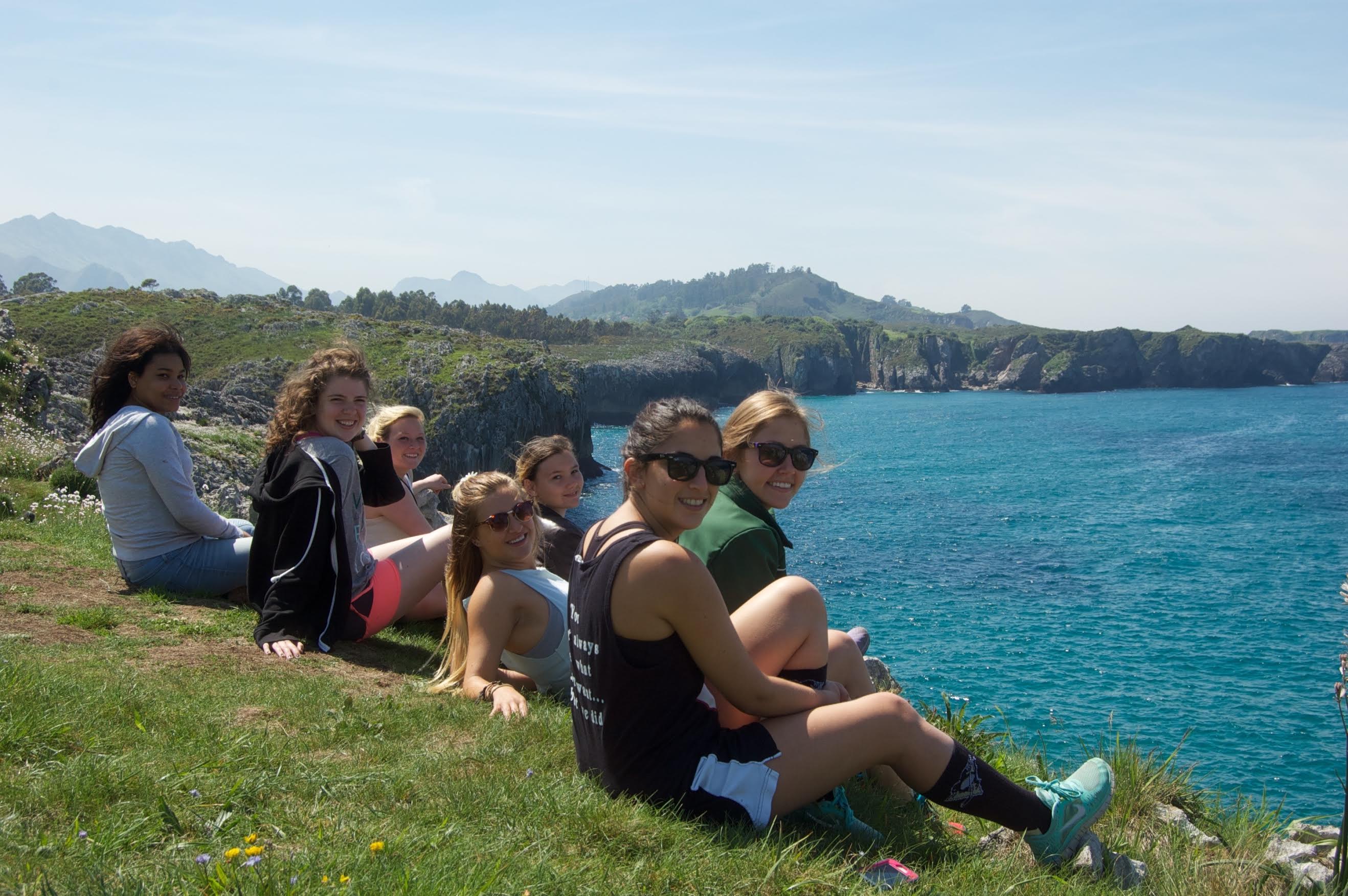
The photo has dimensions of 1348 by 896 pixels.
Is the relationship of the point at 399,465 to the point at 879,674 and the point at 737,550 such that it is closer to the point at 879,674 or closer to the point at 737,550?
the point at 737,550

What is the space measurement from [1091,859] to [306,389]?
5.59m

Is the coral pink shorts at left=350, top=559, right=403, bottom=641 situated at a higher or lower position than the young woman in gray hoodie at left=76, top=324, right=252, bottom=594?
lower

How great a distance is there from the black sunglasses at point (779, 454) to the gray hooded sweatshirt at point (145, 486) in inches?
183

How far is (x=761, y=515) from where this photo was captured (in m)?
5.19

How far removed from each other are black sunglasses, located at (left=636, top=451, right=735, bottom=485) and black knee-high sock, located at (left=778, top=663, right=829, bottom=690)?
3.31 ft

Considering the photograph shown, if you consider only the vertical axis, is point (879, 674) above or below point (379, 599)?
below

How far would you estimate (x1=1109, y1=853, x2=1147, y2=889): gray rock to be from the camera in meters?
4.37

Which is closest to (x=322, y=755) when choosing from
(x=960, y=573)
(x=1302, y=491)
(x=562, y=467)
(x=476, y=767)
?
(x=476, y=767)

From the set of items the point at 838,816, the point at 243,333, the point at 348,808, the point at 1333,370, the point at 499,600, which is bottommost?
the point at 838,816

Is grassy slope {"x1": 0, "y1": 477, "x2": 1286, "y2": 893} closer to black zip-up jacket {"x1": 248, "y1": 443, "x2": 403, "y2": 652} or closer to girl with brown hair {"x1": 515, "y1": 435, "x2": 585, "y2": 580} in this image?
black zip-up jacket {"x1": 248, "y1": 443, "x2": 403, "y2": 652}

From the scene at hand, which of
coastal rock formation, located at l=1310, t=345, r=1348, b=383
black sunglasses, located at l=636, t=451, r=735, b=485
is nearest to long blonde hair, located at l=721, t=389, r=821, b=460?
black sunglasses, located at l=636, t=451, r=735, b=485

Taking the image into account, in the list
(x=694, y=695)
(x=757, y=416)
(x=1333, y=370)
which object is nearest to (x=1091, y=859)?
(x=694, y=695)

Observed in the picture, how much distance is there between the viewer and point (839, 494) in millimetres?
64375

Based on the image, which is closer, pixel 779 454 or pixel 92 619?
pixel 779 454
